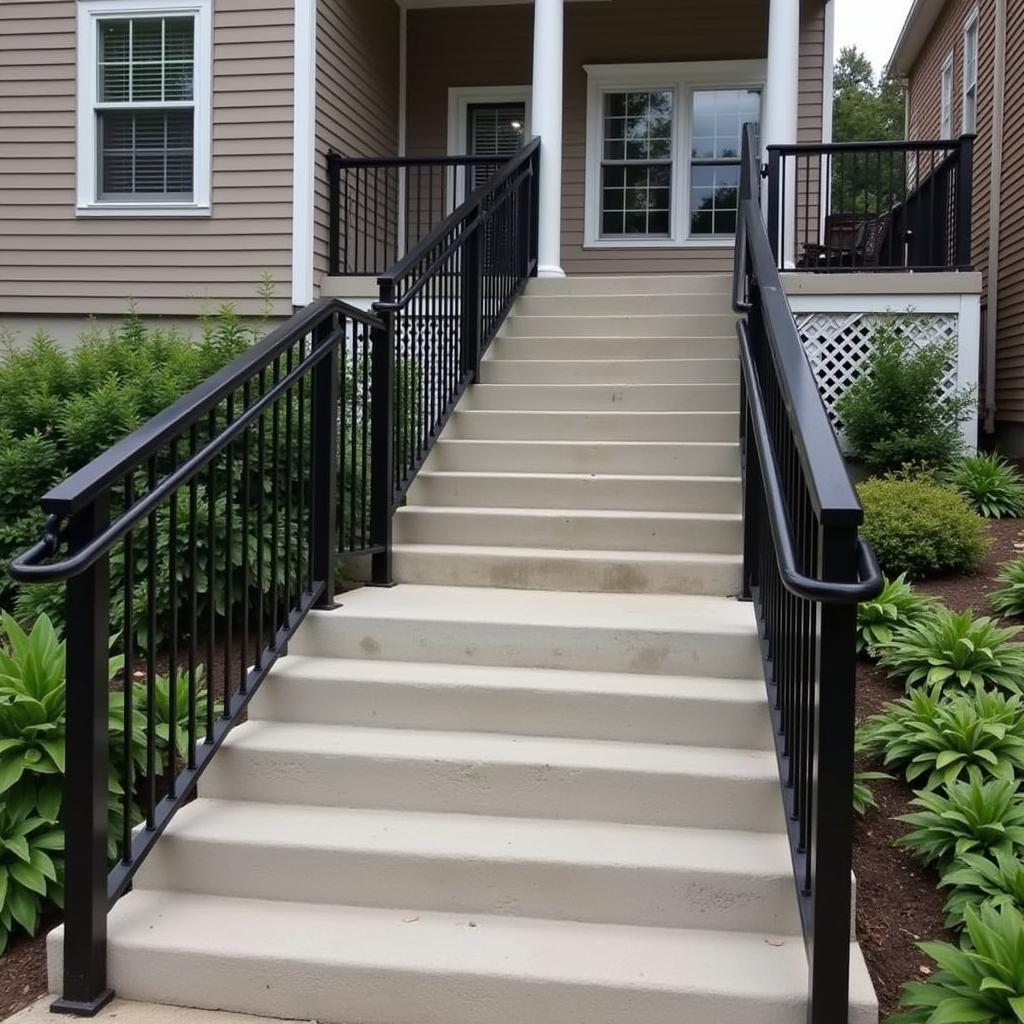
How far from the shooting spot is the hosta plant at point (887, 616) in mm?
4219

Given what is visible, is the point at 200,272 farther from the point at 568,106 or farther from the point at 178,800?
the point at 178,800

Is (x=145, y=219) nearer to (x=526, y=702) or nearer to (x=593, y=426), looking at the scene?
(x=593, y=426)

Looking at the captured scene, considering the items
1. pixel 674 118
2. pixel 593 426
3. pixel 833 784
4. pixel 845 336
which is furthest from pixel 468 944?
pixel 674 118

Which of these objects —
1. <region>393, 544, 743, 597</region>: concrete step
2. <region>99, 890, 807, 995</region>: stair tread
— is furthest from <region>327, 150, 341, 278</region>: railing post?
<region>99, 890, 807, 995</region>: stair tread

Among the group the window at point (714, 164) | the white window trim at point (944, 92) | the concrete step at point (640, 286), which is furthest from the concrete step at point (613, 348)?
the white window trim at point (944, 92)

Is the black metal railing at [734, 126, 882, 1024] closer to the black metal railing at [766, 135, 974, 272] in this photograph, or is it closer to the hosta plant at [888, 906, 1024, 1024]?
the hosta plant at [888, 906, 1024, 1024]

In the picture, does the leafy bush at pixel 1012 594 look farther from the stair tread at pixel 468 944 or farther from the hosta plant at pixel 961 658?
the stair tread at pixel 468 944

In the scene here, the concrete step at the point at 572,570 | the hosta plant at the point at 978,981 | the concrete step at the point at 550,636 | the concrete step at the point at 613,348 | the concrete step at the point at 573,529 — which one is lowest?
the hosta plant at the point at 978,981

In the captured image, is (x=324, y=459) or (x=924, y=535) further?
(x=924, y=535)

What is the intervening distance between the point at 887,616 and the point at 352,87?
21.8 ft

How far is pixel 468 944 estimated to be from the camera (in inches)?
103

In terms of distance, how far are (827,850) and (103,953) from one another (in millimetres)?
1729

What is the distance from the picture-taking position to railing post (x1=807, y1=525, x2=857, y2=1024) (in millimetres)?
2199

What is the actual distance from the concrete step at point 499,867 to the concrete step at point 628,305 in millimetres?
4464
